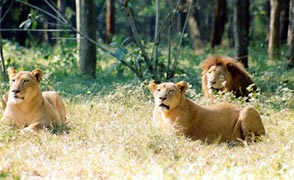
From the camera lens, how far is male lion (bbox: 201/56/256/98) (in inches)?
367

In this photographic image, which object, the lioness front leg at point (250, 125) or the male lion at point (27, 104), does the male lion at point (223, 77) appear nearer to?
the lioness front leg at point (250, 125)

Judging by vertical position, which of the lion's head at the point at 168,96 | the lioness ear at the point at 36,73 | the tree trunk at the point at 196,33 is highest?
the lioness ear at the point at 36,73

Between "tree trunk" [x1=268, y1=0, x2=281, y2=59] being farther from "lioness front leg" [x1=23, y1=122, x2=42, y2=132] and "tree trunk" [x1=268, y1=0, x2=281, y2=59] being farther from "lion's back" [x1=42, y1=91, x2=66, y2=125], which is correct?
"lioness front leg" [x1=23, y1=122, x2=42, y2=132]

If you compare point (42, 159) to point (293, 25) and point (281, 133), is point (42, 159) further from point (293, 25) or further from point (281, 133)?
point (293, 25)

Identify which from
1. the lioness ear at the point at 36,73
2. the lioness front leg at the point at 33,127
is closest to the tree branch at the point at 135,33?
the lioness ear at the point at 36,73

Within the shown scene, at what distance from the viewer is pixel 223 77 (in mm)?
9414

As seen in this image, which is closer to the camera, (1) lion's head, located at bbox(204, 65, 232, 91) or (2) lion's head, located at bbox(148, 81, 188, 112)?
(2) lion's head, located at bbox(148, 81, 188, 112)

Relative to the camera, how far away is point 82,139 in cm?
643

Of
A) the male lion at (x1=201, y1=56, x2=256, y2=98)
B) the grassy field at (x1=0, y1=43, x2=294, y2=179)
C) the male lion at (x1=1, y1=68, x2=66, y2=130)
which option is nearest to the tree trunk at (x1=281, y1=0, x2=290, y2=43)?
the male lion at (x1=201, y1=56, x2=256, y2=98)

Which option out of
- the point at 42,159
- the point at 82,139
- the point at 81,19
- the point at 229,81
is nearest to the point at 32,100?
the point at 82,139

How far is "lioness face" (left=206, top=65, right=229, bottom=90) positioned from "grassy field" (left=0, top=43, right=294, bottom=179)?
0.29m

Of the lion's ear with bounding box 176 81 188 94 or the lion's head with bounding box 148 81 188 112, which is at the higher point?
the lion's ear with bounding box 176 81 188 94

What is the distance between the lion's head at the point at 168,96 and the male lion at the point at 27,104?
120cm

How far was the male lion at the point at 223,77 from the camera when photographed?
30.6 feet
